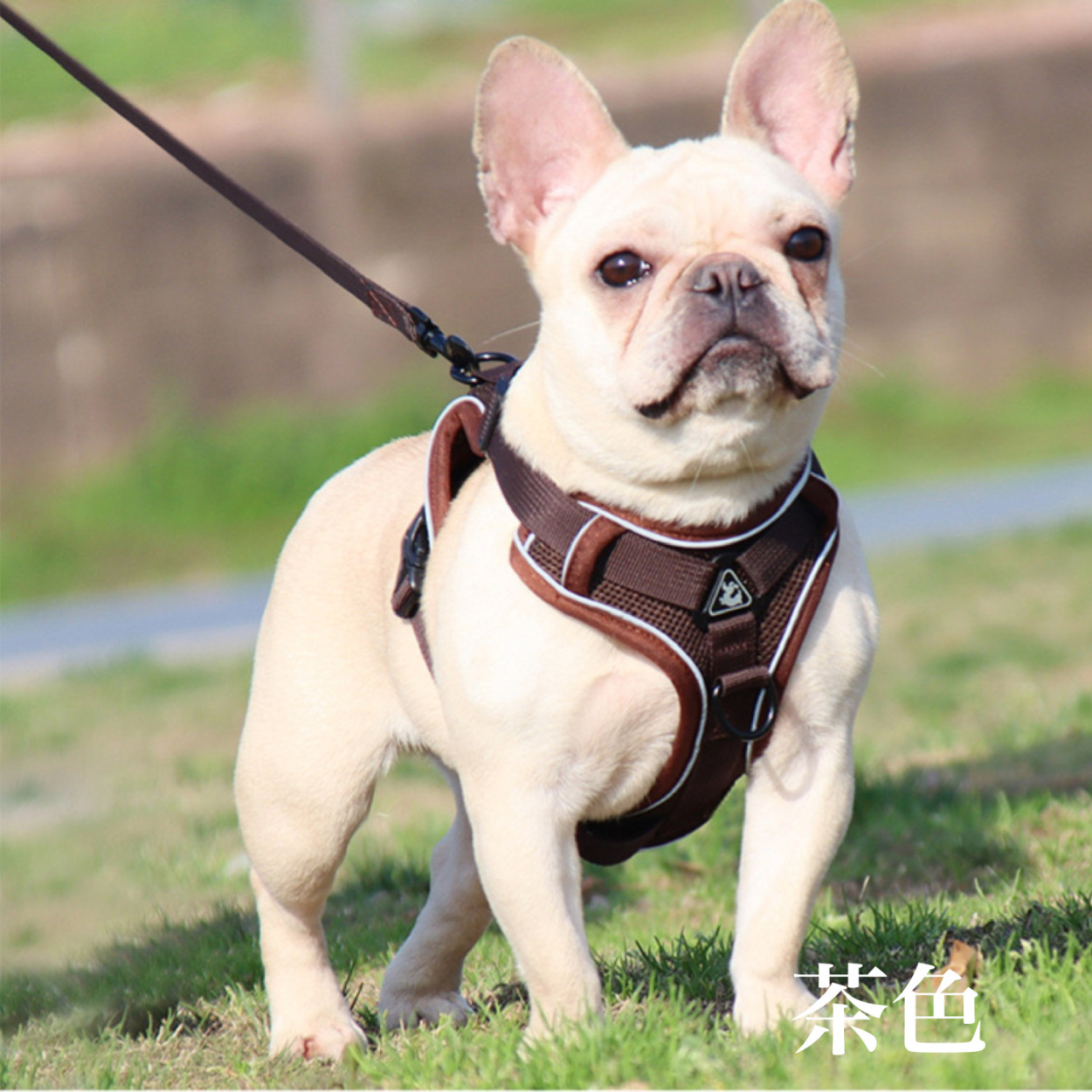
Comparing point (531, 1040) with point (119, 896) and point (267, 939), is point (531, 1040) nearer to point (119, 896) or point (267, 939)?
point (267, 939)

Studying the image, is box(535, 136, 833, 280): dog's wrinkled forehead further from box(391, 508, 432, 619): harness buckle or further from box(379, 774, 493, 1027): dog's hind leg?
box(379, 774, 493, 1027): dog's hind leg

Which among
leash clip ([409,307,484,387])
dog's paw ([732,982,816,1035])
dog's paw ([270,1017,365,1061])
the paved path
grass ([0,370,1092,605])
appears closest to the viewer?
dog's paw ([732,982,816,1035])

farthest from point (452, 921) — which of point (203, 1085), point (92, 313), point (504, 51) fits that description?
point (92, 313)

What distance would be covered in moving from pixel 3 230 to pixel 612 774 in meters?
10.2

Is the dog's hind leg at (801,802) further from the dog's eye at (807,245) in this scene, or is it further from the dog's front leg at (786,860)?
the dog's eye at (807,245)

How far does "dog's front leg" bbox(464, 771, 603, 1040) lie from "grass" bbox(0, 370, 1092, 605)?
8.54 metres

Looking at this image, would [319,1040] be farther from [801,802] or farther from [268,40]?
[268,40]

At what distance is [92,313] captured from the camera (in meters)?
11.9

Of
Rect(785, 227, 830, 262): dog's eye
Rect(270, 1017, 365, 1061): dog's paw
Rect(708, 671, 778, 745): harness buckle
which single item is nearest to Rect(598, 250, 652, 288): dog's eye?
Rect(785, 227, 830, 262): dog's eye

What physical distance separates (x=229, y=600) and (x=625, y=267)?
791 cm

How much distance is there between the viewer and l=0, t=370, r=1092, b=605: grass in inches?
447

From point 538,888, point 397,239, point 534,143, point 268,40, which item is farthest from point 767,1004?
point 268,40

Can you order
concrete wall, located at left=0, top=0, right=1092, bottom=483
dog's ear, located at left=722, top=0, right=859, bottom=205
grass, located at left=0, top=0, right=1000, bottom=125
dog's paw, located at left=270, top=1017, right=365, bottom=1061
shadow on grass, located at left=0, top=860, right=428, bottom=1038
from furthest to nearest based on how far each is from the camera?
grass, located at left=0, top=0, right=1000, bottom=125, concrete wall, located at left=0, top=0, right=1092, bottom=483, shadow on grass, located at left=0, top=860, right=428, bottom=1038, dog's paw, located at left=270, top=1017, right=365, bottom=1061, dog's ear, located at left=722, top=0, right=859, bottom=205

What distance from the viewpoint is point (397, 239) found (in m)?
12.3
